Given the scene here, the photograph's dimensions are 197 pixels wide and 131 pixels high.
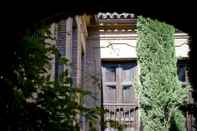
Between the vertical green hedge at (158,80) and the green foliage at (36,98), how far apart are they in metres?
10.0

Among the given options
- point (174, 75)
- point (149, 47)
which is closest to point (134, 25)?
point (149, 47)

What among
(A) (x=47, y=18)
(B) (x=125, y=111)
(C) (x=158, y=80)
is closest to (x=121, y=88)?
(B) (x=125, y=111)

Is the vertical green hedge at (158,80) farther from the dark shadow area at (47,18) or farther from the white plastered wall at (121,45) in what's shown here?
the dark shadow area at (47,18)

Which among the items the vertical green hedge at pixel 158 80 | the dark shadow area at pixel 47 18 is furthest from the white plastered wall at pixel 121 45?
the dark shadow area at pixel 47 18

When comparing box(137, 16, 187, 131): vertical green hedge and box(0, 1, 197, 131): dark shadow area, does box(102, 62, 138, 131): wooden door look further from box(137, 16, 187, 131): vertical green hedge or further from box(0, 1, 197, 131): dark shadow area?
box(0, 1, 197, 131): dark shadow area

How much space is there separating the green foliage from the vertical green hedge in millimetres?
10008

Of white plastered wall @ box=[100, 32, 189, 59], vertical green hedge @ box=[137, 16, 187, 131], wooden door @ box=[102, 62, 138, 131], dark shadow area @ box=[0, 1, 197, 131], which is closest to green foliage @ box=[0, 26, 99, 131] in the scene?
dark shadow area @ box=[0, 1, 197, 131]

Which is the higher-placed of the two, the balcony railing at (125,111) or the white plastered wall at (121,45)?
the white plastered wall at (121,45)

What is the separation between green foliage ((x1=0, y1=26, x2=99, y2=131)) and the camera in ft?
13.2

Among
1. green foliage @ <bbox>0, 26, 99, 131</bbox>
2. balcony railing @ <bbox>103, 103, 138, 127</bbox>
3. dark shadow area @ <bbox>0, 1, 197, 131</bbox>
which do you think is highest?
dark shadow area @ <bbox>0, 1, 197, 131</bbox>

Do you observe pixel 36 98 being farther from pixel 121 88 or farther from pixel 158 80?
pixel 121 88

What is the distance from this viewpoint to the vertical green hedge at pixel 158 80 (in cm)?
1455

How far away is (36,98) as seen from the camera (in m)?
4.29

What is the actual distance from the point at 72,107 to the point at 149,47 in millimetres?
11351
